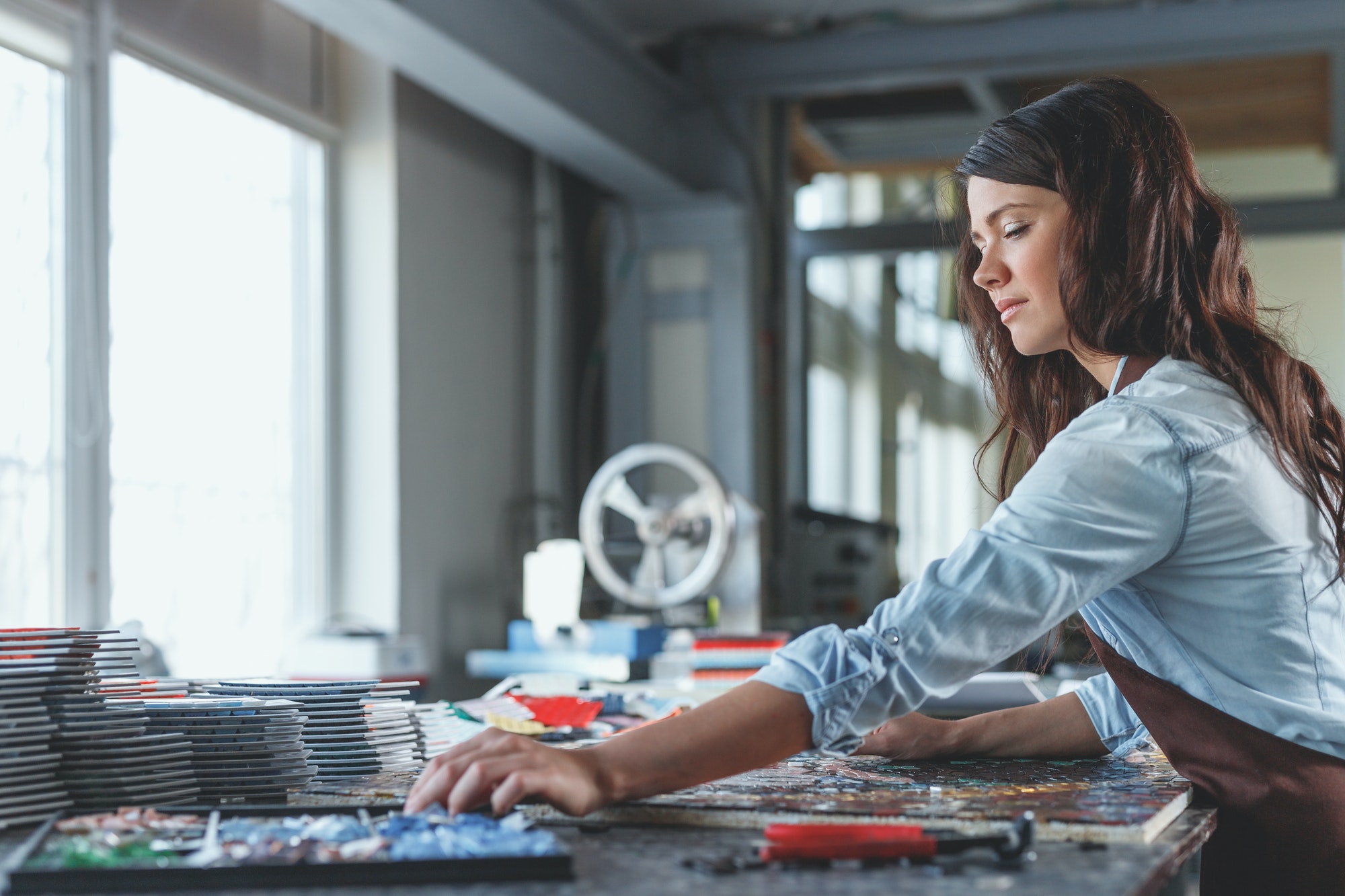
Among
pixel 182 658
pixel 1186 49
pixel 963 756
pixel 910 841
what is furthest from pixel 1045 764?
pixel 1186 49

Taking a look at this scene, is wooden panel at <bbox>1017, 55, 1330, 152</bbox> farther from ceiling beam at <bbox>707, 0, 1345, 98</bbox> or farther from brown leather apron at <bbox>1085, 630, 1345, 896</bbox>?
brown leather apron at <bbox>1085, 630, 1345, 896</bbox>

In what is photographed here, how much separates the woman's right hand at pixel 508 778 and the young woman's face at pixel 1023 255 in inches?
21.0

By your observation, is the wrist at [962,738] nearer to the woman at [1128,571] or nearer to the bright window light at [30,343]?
the woman at [1128,571]

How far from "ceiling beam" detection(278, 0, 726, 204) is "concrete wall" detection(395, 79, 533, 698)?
15 cm

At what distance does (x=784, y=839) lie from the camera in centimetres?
78

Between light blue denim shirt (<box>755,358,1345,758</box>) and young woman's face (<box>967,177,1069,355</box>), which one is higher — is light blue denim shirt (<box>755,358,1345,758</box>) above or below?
below

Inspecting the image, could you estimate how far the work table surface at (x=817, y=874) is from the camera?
695mm

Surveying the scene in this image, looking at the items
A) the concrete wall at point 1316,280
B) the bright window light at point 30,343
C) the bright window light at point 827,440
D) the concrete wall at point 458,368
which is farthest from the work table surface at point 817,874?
the bright window light at point 827,440

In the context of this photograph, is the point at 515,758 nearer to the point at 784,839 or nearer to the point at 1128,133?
the point at 784,839

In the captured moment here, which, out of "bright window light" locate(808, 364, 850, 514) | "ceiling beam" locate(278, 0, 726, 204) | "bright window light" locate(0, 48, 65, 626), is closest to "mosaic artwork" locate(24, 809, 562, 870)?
"bright window light" locate(0, 48, 65, 626)

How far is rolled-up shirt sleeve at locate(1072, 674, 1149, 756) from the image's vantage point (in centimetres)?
121

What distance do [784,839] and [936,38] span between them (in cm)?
393

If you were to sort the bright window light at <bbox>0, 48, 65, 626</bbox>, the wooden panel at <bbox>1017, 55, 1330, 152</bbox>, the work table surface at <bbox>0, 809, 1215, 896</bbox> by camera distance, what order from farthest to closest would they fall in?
1. the wooden panel at <bbox>1017, 55, 1330, 152</bbox>
2. the bright window light at <bbox>0, 48, 65, 626</bbox>
3. the work table surface at <bbox>0, 809, 1215, 896</bbox>

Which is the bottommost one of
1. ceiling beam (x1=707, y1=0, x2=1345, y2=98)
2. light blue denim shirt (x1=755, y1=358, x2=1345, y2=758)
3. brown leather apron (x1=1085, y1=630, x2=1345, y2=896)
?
brown leather apron (x1=1085, y1=630, x2=1345, y2=896)
